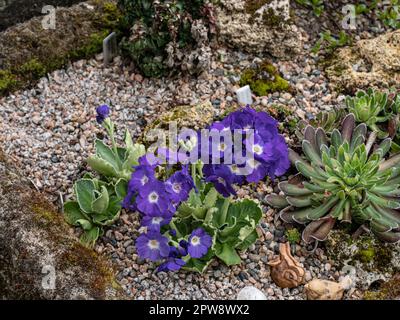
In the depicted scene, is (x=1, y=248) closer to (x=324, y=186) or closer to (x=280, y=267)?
(x=280, y=267)

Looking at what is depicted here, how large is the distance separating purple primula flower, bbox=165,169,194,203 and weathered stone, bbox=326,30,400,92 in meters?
1.82

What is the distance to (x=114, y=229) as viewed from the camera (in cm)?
396

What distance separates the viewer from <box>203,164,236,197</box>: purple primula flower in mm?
3316

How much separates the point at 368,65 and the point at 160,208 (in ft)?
7.14

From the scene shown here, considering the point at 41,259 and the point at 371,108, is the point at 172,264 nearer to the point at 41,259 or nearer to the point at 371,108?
the point at 41,259

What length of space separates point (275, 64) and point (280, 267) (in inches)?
65.7

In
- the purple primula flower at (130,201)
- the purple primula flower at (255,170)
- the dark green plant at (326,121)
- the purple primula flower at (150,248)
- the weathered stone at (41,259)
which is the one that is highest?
the purple primula flower at (255,170)

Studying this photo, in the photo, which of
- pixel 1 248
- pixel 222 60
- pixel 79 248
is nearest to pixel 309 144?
pixel 222 60

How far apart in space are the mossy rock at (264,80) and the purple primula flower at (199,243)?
54.3 inches

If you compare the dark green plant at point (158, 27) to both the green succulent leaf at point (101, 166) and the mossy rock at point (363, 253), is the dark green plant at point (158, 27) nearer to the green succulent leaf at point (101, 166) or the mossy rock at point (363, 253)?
the green succulent leaf at point (101, 166)

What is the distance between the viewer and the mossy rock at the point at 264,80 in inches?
185

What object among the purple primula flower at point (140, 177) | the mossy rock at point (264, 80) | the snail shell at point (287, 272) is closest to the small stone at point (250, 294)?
the snail shell at point (287, 272)

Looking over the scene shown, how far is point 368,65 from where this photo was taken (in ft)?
15.9

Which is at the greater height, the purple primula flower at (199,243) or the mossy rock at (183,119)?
the mossy rock at (183,119)
